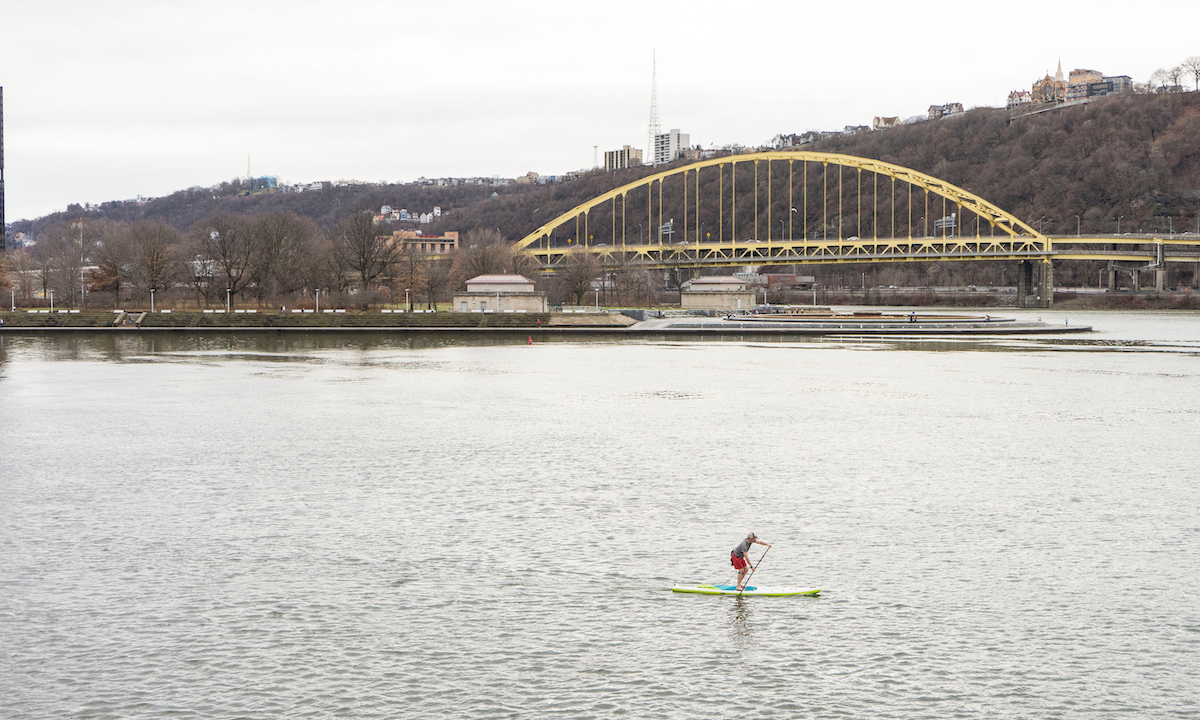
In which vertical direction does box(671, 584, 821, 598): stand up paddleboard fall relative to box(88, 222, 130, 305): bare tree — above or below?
below

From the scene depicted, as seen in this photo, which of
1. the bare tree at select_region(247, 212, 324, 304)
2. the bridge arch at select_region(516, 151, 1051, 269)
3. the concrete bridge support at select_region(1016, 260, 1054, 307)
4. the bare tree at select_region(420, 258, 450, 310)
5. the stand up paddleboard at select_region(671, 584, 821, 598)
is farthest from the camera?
the bridge arch at select_region(516, 151, 1051, 269)

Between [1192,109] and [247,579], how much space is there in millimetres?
162755

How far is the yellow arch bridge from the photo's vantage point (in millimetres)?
114812

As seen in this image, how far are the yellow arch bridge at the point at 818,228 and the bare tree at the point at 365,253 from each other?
848 inches

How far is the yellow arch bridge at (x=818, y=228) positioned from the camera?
114812mm

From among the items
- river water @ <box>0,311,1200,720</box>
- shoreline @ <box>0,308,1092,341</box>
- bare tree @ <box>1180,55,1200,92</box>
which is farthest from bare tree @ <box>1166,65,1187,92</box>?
river water @ <box>0,311,1200,720</box>

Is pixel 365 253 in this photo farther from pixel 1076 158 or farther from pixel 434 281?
pixel 1076 158

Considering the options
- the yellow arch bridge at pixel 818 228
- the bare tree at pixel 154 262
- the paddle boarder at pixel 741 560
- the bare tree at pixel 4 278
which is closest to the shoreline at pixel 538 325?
the bare tree at pixel 154 262

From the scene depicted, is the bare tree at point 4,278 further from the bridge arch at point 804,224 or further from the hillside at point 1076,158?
the bridge arch at point 804,224

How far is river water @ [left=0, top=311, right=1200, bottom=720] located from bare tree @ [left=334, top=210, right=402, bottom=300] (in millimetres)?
64812

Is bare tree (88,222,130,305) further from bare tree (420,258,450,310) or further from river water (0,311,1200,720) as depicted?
river water (0,311,1200,720)

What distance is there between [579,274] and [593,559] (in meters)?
90.1

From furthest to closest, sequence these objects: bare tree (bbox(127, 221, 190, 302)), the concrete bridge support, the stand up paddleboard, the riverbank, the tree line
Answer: the concrete bridge support
the tree line
bare tree (bbox(127, 221, 190, 302))
the riverbank
the stand up paddleboard

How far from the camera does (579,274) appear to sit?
104 metres
